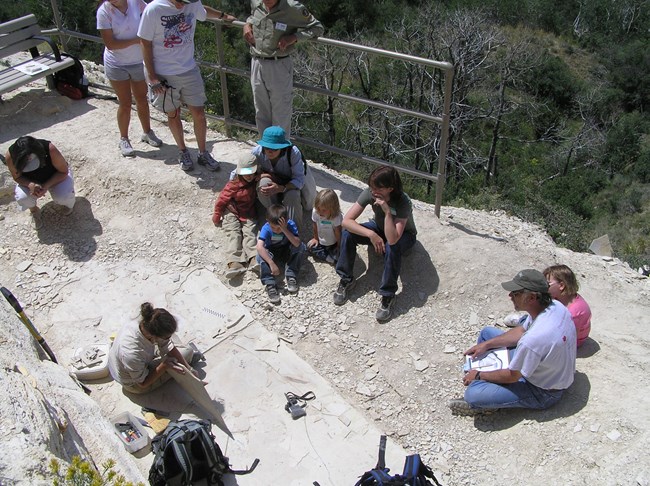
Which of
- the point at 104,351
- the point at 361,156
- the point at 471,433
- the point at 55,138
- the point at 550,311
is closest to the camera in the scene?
the point at 550,311

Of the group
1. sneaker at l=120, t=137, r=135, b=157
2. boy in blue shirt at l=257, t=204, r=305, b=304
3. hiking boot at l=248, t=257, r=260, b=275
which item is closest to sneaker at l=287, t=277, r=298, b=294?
boy in blue shirt at l=257, t=204, r=305, b=304

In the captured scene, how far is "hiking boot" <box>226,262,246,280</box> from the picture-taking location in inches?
203

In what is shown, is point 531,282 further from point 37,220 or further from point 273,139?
point 37,220

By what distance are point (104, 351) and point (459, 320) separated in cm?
256

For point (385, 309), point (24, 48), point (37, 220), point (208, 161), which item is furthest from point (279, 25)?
point (24, 48)

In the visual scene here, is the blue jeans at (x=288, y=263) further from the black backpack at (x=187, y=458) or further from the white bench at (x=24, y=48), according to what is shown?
the white bench at (x=24, y=48)

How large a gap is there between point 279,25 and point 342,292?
2.24 metres

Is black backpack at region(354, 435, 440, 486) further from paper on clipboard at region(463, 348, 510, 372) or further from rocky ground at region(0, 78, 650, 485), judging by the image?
paper on clipboard at region(463, 348, 510, 372)

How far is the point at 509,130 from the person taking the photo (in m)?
28.3

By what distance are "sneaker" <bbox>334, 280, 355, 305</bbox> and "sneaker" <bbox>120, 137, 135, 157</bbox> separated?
8.55 ft

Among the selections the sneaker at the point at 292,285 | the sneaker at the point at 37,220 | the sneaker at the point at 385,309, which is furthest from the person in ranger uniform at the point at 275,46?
the sneaker at the point at 37,220

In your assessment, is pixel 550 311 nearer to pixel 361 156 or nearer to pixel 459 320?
pixel 459 320

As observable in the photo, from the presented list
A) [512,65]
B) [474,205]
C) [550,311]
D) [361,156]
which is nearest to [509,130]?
[512,65]

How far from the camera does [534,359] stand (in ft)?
12.4
